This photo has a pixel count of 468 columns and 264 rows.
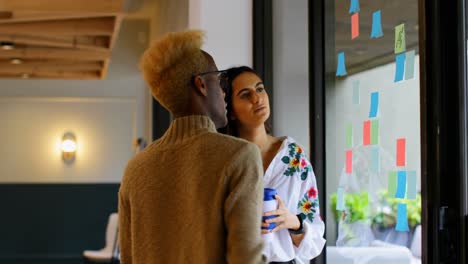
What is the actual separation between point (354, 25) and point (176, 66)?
127 centimetres

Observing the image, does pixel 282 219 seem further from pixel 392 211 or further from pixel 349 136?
pixel 349 136

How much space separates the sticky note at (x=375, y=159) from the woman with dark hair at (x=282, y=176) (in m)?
0.30

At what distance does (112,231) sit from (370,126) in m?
6.38

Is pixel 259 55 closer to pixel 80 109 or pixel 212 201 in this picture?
pixel 212 201

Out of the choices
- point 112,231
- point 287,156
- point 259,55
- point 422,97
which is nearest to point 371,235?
point 287,156

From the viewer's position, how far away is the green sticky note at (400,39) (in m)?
2.49

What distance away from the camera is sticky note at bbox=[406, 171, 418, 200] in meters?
2.42

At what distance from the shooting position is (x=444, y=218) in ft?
7.24

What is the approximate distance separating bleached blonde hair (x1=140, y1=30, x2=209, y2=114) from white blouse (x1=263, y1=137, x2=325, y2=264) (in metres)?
0.66

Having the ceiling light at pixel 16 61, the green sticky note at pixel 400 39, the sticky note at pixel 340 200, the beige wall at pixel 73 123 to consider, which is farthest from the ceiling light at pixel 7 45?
the green sticky note at pixel 400 39

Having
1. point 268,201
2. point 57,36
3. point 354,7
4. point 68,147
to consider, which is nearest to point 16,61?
point 57,36

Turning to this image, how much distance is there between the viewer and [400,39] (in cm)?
252

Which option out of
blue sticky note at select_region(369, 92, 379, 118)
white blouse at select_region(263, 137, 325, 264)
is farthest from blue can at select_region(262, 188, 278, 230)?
blue sticky note at select_region(369, 92, 379, 118)

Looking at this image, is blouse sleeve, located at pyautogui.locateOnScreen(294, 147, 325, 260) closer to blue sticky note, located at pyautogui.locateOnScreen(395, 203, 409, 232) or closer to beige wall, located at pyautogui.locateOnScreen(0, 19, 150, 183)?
→ blue sticky note, located at pyautogui.locateOnScreen(395, 203, 409, 232)
